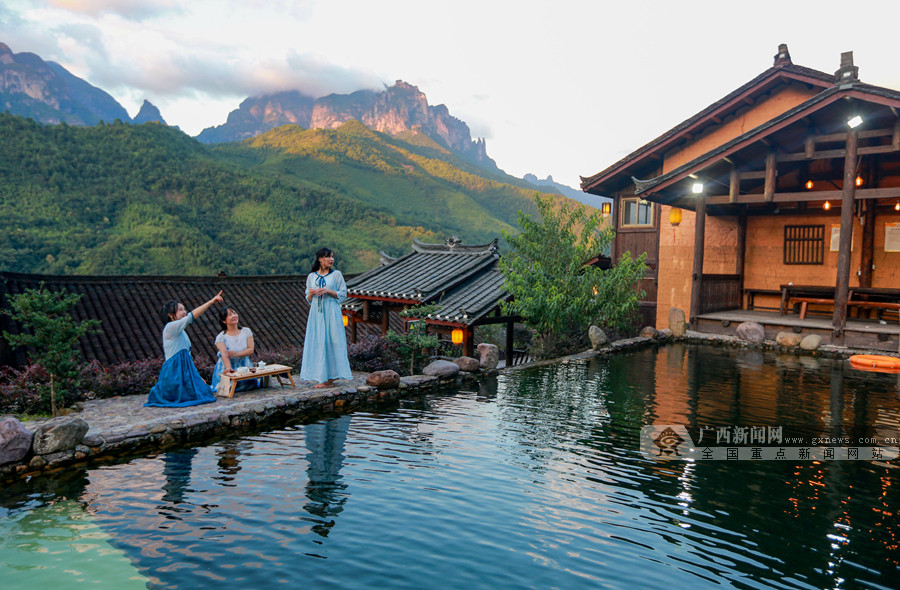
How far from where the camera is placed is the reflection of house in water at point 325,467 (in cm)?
513

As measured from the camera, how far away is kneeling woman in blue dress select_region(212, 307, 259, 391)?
8984mm

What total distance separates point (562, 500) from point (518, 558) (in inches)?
44.3

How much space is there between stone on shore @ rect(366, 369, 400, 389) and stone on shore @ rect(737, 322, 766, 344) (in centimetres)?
917

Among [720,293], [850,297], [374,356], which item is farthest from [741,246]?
[374,356]

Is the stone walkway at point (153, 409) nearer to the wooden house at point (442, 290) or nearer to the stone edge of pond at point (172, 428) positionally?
the stone edge of pond at point (172, 428)

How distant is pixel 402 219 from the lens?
72.7m

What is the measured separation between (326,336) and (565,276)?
6.40m

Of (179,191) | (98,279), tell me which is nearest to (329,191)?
(179,191)

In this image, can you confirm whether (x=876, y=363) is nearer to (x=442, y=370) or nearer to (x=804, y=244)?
(x=804, y=244)

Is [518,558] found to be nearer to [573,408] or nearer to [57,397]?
[573,408]

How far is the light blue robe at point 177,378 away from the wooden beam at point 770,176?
42.0ft

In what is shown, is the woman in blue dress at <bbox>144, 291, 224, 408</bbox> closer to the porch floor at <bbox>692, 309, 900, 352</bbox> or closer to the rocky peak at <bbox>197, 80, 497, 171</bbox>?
the porch floor at <bbox>692, 309, 900, 352</bbox>

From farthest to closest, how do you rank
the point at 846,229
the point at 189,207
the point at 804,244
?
1. the point at 189,207
2. the point at 804,244
3. the point at 846,229

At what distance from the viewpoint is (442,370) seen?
10617 mm
